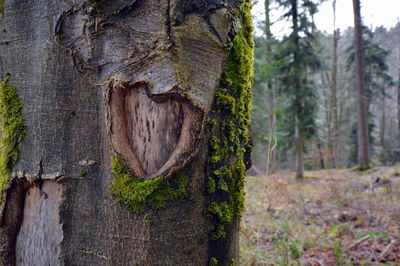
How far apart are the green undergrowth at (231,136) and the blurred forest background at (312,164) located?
49cm

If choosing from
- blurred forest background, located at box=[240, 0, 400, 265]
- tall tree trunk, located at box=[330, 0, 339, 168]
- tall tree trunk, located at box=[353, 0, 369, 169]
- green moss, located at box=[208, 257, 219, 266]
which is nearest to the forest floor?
blurred forest background, located at box=[240, 0, 400, 265]

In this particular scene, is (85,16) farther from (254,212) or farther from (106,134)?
(254,212)

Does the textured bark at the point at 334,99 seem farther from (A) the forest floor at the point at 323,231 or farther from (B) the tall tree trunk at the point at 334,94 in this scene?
(A) the forest floor at the point at 323,231

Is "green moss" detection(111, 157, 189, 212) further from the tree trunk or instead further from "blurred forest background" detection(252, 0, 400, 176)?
"blurred forest background" detection(252, 0, 400, 176)

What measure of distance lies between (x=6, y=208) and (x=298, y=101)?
1458cm

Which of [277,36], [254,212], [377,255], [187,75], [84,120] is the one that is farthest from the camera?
[277,36]

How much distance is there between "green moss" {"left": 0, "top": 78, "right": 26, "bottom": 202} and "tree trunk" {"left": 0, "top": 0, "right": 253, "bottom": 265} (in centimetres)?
1

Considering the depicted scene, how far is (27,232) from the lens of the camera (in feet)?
4.47

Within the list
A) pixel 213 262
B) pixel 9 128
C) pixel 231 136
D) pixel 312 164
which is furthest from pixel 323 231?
pixel 312 164

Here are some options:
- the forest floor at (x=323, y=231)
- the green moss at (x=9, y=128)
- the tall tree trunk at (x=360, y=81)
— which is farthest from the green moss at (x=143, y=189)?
the tall tree trunk at (x=360, y=81)

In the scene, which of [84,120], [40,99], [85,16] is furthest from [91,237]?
[85,16]

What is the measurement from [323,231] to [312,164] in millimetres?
18880

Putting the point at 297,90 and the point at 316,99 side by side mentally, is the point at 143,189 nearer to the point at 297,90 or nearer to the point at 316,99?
the point at 297,90

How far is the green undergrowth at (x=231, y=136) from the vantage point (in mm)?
1271
